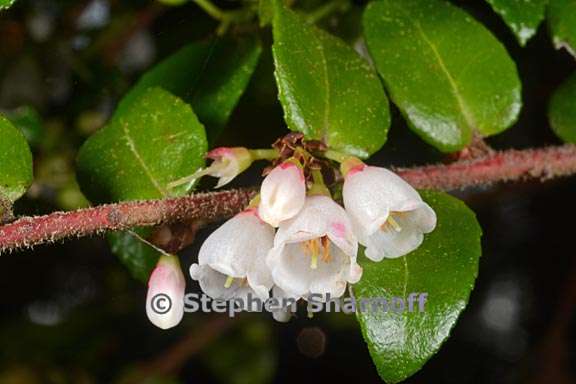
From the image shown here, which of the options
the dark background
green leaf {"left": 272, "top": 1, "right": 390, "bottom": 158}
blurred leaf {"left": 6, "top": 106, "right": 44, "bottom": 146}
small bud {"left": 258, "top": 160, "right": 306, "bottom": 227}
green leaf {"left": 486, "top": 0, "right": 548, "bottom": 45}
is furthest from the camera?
the dark background

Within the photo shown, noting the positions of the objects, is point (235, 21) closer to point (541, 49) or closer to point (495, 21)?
point (495, 21)

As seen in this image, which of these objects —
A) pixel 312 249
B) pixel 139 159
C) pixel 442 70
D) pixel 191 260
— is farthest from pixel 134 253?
pixel 191 260

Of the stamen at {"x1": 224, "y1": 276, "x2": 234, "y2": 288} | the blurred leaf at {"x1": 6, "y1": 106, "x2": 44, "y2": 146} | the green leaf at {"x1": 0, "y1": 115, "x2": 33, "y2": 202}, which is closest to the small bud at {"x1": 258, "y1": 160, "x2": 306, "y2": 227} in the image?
the stamen at {"x1": 224, "y1": 276, "x2": 234, "y2": 288}

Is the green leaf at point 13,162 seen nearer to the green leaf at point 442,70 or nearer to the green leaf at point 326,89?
the green leaf at point 326,89

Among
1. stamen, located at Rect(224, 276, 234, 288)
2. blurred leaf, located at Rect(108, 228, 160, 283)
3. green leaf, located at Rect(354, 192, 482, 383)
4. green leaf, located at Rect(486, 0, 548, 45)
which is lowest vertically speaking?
blurred leaf, located at Rect(108, 228, 160, 283)

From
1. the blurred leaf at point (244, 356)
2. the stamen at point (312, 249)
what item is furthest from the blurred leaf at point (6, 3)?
the blurred leaf at point (244, 356)

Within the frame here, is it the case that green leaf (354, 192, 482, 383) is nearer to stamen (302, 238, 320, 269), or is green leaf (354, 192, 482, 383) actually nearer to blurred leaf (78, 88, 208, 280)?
stamen (302, 238, 320, 269)
